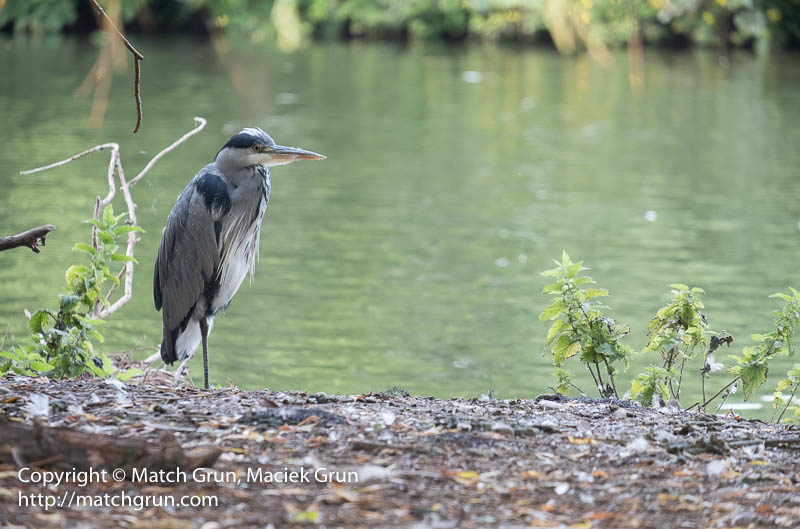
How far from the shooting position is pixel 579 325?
207 inches

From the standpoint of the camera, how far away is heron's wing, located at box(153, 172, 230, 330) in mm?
5660

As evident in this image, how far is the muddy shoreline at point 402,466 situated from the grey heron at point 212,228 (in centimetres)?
138

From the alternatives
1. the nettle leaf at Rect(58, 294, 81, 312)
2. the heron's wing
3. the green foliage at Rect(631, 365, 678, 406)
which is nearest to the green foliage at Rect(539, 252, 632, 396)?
the green foliage at Rect(631, 365, 678, 406)

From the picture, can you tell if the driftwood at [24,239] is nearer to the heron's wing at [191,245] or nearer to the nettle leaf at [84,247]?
the nettle leaf at [84,247]

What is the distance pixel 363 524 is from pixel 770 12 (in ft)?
113

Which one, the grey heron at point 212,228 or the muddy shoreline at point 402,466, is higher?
the grey heron at point 212,228

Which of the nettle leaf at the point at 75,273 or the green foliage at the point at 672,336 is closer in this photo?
the green foliage at the point at 672,336

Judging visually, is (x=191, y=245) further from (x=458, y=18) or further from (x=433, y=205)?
(x=458, y=18)

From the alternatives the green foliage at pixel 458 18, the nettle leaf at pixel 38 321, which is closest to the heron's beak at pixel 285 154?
the green foliage at pixel 458 18

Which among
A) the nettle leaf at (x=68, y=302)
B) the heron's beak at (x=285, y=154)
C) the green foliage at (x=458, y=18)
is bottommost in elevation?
the nettle leaf at (x=68, y=302)

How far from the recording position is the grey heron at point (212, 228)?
5.64 meters

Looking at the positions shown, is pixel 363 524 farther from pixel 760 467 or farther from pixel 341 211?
pixel 341 211

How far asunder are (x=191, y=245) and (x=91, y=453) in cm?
245

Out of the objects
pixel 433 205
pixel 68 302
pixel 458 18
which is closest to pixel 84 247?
pixel 68 302
